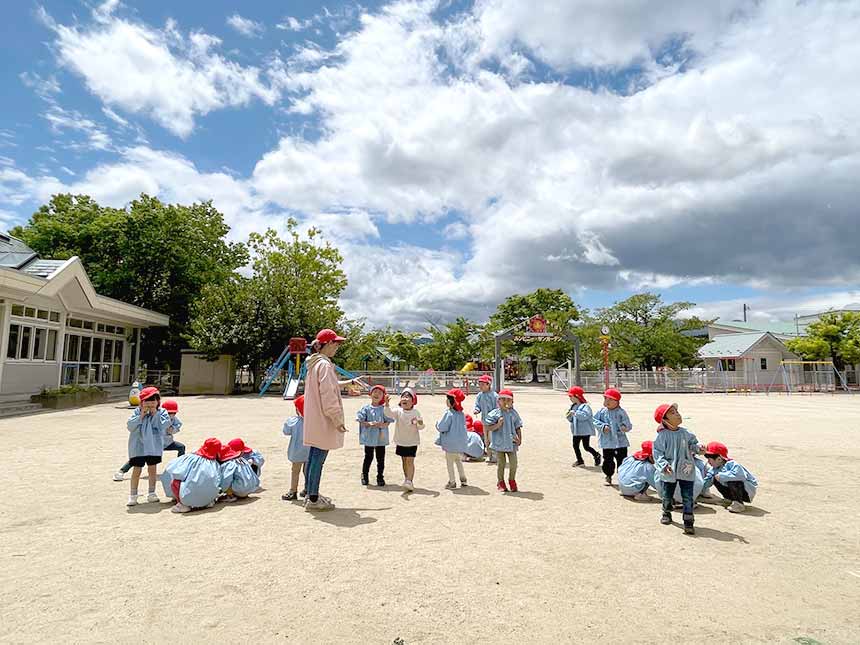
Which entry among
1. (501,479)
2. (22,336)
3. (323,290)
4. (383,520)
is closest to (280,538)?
(383,520)

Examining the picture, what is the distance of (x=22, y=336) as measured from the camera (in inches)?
698

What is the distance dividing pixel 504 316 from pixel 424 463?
44.8 meters

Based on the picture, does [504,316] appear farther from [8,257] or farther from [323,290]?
[8,257]

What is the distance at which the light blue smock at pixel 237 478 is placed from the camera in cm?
566

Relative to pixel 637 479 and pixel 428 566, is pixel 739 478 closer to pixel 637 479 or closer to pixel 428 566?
pixel 637 479

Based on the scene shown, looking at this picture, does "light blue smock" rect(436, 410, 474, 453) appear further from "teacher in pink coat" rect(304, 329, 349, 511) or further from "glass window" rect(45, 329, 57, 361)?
"glass window" rect(45, 329, 57, 361)

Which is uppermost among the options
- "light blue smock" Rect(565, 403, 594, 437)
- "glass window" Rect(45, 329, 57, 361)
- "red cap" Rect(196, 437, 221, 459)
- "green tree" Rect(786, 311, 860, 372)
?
"green tree" Rect(786, 311, 860, 372)

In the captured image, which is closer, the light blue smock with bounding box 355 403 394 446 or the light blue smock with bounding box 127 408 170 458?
the light blue smock with bounding box 127 408 170 458

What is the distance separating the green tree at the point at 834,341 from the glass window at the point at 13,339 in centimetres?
4770

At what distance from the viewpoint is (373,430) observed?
6.55 meters

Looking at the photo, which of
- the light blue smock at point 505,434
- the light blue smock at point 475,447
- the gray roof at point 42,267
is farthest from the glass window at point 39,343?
the light blue smock at point 505,434

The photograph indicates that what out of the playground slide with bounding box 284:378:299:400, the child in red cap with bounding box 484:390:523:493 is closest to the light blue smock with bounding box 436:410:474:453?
the child in red cap with bounding box 484:390:523:493

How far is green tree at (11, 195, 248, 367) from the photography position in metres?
28.0

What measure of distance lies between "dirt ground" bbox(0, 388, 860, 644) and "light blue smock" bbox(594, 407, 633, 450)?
60 cm
